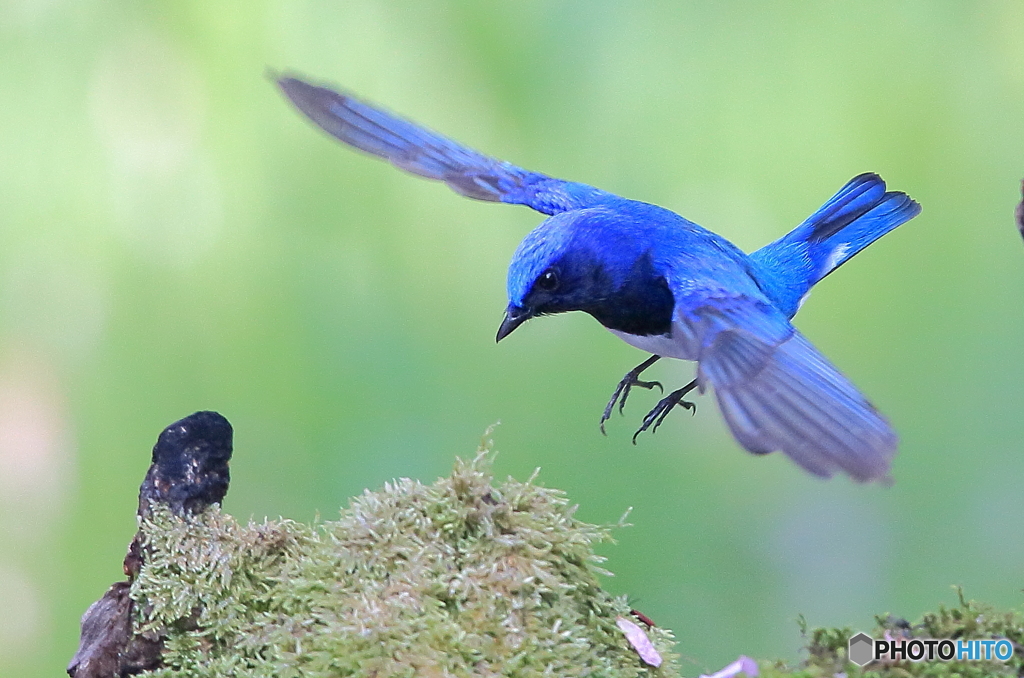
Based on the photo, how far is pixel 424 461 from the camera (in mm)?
2732

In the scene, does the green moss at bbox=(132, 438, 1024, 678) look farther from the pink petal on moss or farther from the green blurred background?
the green blurred background

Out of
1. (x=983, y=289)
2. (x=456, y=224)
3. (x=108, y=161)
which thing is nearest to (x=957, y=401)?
(x=983, y=289)

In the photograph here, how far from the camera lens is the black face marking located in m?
1.97

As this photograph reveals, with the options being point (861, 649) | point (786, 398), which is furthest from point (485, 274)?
point (861, 649)

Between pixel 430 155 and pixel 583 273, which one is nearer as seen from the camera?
pixel 583 273

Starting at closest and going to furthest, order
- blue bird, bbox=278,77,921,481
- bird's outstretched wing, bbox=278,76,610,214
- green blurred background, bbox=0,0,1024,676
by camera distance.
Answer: blue bird, bbox=278,77,921,481, bird's outstretched wing, bbox=278,76,610,214, green blurred background, bbox=0,0,1024,676

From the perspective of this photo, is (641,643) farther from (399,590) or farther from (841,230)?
(841,230)

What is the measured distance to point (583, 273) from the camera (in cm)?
200

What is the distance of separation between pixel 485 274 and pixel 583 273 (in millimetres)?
836

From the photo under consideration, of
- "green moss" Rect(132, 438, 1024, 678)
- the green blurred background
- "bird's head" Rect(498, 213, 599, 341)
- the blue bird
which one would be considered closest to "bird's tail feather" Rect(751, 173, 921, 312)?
the blue bird

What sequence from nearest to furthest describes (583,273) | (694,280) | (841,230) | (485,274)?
(694,280) → (583,273) → (841,230) → (485,274)

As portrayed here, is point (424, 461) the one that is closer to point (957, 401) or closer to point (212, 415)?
point (212, 415)

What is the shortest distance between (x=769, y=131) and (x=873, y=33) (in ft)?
1.46

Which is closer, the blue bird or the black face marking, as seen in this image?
the blue bird
